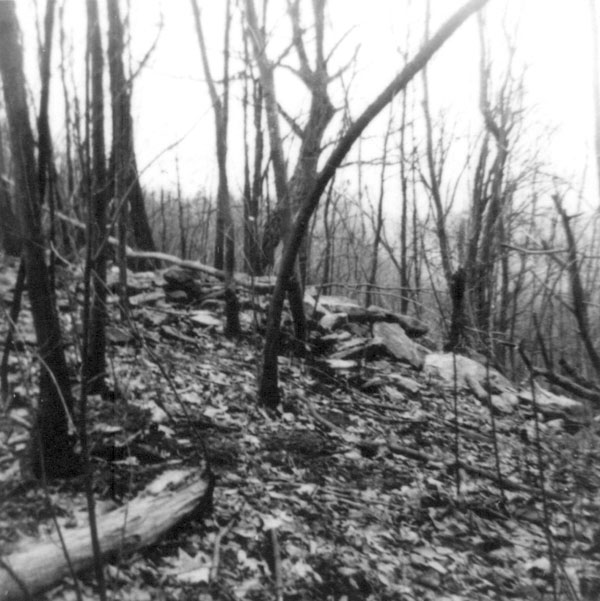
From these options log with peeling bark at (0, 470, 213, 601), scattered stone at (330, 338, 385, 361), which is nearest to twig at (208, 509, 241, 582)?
log with peeling bark at (0, 470, 213, 601)

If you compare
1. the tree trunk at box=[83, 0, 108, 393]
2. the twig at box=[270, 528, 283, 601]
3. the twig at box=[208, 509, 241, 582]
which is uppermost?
the tree trunk at box=[83, 0, 108, 393]

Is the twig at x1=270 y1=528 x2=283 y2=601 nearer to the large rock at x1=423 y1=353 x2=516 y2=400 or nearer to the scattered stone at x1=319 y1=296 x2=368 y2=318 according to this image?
the large rock at x1=423 y1=353 x2=516 y2=400

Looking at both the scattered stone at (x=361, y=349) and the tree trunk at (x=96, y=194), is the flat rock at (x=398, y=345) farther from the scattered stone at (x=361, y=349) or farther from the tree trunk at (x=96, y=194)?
the tree trunk at (x=96, y=194)

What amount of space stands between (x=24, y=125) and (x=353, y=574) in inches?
119

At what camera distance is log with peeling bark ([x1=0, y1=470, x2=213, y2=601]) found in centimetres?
248

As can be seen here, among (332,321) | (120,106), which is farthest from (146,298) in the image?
(120,106)

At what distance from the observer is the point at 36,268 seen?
298cm

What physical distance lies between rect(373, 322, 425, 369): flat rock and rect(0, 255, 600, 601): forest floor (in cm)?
143

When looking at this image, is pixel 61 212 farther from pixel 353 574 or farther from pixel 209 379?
pixel 209 379

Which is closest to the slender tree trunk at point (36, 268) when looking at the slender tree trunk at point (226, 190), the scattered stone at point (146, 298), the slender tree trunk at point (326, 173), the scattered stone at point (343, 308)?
the slender tree trunk at point (326, 173)

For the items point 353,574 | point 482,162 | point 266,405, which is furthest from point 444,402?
point 482,162

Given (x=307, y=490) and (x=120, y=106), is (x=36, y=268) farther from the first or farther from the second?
(x=307, y=490)

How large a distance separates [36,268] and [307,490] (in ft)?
7.99

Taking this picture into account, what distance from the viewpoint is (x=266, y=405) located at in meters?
5.46
